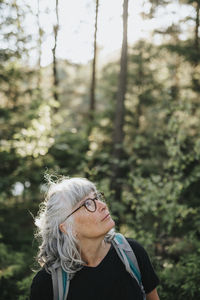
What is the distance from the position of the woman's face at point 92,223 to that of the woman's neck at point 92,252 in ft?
0.25

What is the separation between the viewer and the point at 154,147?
9.23m

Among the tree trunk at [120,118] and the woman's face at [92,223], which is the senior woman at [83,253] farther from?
the tree trunk at [120,118]

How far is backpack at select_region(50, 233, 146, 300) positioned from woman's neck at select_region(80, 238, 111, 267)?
0.12m

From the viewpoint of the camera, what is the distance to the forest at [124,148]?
4871 millimetres

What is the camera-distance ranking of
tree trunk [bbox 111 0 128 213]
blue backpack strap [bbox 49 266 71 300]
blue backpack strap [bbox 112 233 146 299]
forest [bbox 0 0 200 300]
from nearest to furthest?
blue backpack strap [bbox 49 266 71 300], blue backpack strap [bbox 112 233 146 299], forest [bbox 0 0 200 300], tree trunk [bbox 111 0 128 213]

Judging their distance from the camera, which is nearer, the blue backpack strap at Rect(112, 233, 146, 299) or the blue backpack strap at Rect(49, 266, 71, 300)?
the blue backpack strap at Rect(49, 266, 71, 300)

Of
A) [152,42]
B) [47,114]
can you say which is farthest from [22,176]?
[152,42]

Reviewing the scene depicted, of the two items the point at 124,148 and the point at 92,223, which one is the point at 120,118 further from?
the point at 92,223

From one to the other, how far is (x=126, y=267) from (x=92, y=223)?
38cm

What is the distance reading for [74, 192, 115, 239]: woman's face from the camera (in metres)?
2.11

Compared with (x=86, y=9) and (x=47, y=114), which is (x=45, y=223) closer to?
(x=47, y=114)

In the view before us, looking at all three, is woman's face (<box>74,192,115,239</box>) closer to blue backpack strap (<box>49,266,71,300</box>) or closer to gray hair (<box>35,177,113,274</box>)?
gray hair (<box>35,177,113,274</box>)

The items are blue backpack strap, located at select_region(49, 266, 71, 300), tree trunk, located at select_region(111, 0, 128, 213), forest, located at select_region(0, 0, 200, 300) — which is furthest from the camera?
tree trunk, located at select_region(111, 0, 128, 213)

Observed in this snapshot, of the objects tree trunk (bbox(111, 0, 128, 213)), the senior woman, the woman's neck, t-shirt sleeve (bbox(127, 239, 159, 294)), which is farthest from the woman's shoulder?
tree trunk (bbox(111, 0, 128, 213))
